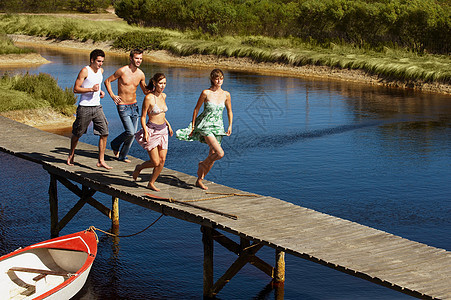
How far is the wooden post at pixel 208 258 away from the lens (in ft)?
35.7

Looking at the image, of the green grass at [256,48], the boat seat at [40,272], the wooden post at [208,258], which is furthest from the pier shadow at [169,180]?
the green grass at [256,48]

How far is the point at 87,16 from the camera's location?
89.0m

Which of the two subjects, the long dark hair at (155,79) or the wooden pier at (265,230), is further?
the long dark hair at (155,79)

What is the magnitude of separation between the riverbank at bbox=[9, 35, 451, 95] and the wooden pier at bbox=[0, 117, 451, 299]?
26.5 metres

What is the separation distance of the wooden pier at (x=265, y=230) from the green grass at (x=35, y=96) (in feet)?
37.7

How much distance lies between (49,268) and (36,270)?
76cm

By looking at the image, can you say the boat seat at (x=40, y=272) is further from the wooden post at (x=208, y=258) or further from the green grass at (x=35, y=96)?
the green grass at (x=35, y=96)

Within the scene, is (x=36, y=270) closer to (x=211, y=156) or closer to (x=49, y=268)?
(x=49, y=268)

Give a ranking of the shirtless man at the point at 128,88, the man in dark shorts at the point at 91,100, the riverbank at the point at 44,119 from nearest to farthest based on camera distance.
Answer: the man in dark shorts at the point at 91,100
the shirtless man at the point at 128,88
the riverbank at the point at 44,119

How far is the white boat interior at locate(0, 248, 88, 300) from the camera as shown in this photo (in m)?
10.2

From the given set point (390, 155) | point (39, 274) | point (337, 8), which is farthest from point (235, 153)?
point (337, 8)

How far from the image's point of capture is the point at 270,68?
45938mm

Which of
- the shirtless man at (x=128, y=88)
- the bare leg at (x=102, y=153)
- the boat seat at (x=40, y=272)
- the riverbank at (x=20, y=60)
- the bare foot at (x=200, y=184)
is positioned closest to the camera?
the boat seat at (x=40, y=272)

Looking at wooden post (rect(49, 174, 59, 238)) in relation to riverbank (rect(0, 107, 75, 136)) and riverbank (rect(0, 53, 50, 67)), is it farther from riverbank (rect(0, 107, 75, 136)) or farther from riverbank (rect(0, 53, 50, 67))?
riverbank (rect(0, 53, 50, 67))
